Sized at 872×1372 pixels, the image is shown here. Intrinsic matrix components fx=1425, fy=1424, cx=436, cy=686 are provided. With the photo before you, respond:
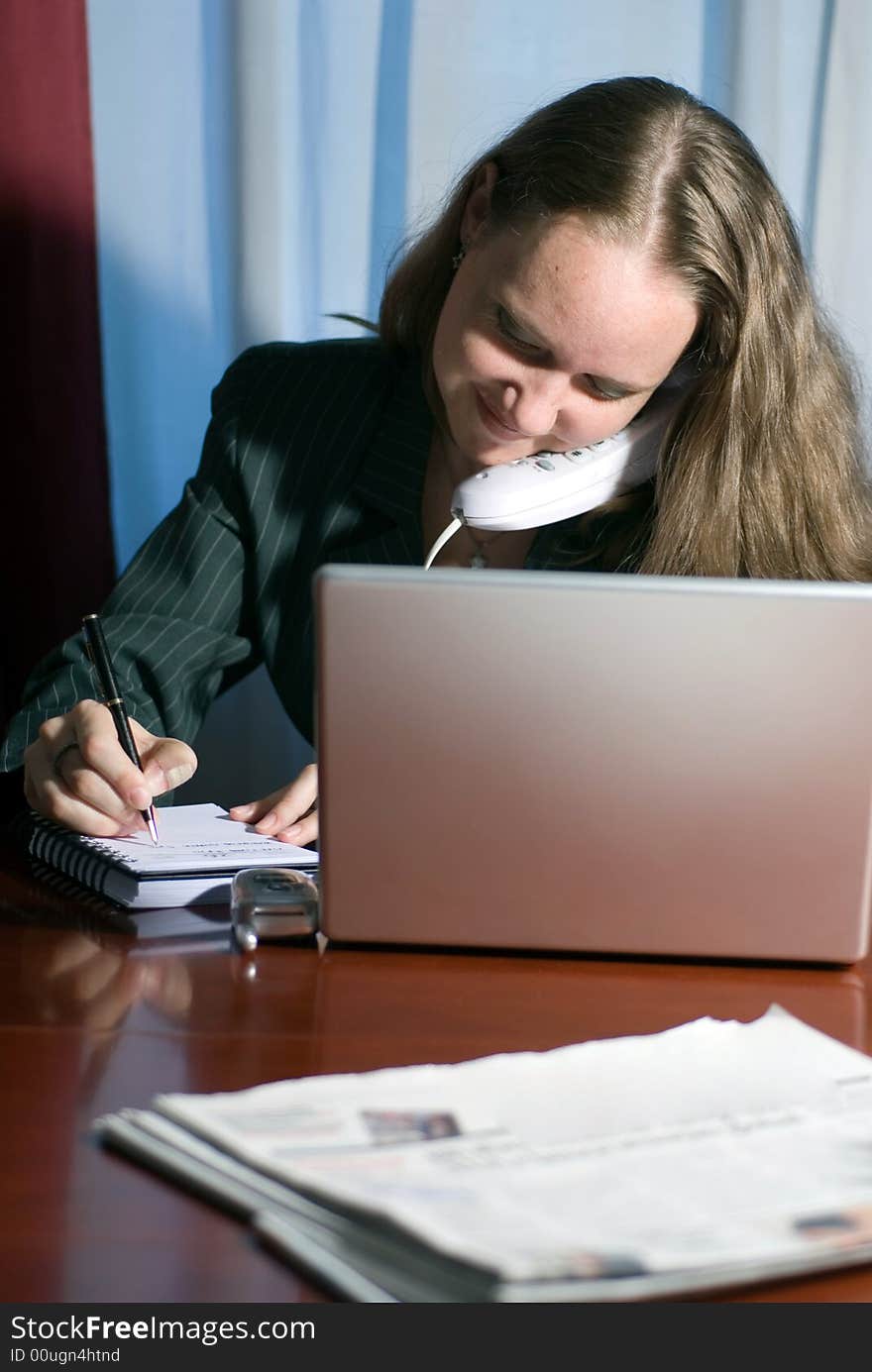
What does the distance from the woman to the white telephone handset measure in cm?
2

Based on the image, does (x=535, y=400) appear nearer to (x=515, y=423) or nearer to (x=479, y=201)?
(x=515, y=423)

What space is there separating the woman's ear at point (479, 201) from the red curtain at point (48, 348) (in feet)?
1.78

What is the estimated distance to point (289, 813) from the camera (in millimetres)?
1100

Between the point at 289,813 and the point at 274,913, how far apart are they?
0.22m

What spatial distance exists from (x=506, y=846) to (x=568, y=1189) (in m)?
0.32

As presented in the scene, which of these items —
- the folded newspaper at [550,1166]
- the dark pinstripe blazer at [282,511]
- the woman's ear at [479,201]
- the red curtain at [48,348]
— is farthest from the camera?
the red curtain at [48,348]

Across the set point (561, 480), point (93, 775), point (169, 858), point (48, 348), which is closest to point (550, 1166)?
point (169, 858)

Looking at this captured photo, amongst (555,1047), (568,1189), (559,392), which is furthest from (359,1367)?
(559,392)

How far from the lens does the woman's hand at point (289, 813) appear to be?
42.8 inches

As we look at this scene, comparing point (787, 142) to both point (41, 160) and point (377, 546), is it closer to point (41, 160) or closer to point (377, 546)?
point (377, 546)

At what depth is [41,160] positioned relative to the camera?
5.67ft

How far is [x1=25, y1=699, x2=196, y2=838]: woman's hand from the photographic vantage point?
1.05m

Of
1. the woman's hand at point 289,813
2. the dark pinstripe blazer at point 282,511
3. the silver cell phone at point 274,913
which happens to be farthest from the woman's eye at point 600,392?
the silver cell phone at point 274,913

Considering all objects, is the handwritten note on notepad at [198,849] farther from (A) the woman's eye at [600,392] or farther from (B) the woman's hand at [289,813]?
(A) the woman's eye at [600,392]
